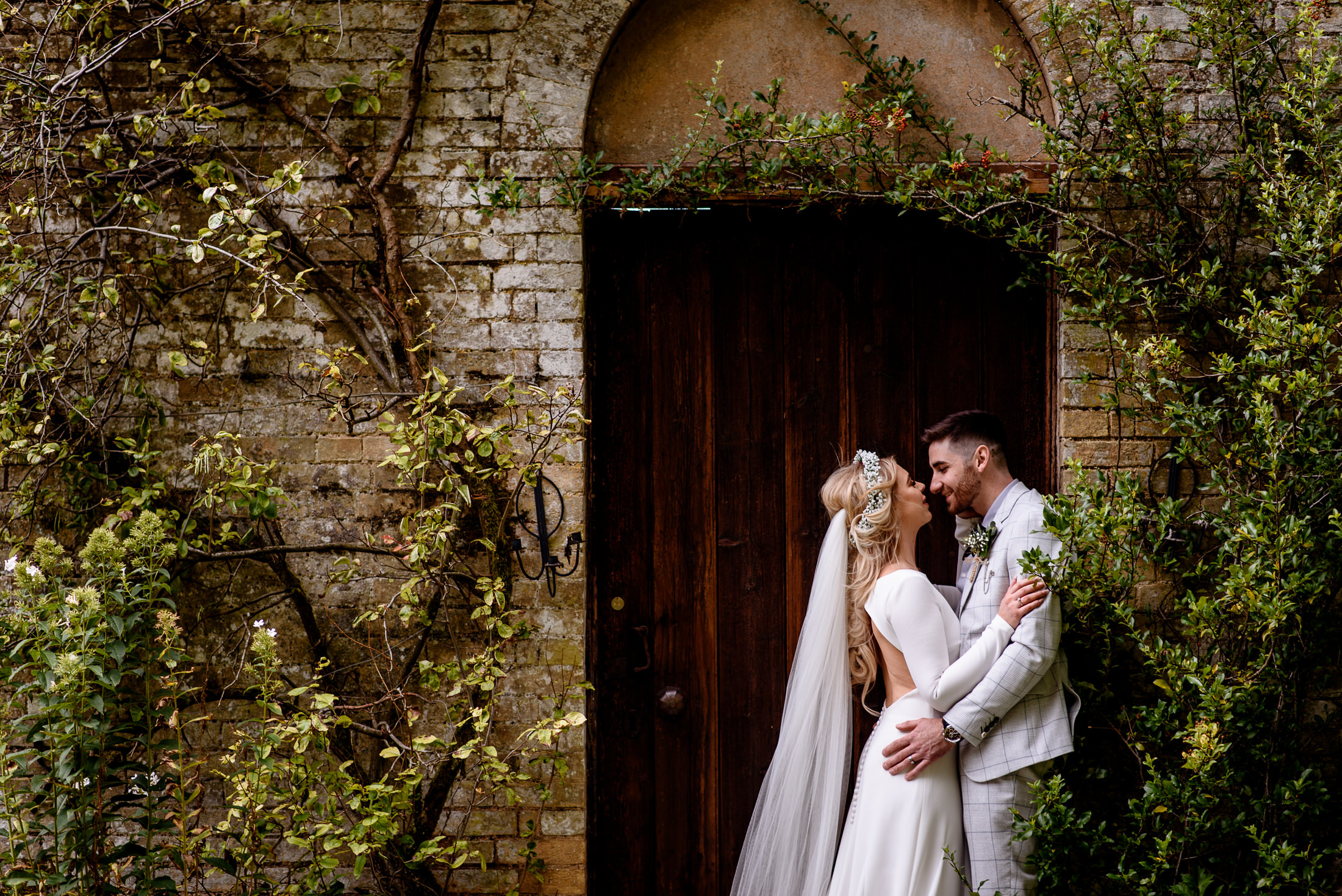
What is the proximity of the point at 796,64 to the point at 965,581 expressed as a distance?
1.88 meters

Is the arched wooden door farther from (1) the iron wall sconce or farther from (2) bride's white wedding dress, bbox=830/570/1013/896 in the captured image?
(2) bride's white wedding dress, bbox=830/570/1013/896

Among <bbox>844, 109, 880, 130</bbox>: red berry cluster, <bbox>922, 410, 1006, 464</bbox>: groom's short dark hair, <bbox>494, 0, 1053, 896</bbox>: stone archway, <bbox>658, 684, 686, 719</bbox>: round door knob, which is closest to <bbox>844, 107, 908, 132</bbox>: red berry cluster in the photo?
<bbox>844, 109, 880, 130</bbox>: red berry cluster

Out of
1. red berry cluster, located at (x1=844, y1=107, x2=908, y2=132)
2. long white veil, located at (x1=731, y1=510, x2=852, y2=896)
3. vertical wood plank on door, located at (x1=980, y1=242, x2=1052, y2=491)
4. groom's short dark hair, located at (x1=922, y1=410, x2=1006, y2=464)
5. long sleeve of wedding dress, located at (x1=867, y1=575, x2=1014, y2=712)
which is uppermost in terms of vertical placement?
red berry cluster, located at (x1=844, y1=107, x2=908, y2=132)

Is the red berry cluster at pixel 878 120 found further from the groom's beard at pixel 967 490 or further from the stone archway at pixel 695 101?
the groom's beard at pixel 967 490

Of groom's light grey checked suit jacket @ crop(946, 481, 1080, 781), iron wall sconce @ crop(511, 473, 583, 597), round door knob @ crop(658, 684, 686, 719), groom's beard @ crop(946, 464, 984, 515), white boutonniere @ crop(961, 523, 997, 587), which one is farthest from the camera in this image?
round door knob @ crop(658, 684, 686, 719)

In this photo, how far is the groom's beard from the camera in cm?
285

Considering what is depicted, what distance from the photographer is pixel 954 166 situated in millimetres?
2896

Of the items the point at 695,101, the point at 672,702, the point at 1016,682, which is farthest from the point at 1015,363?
the point at 672,702

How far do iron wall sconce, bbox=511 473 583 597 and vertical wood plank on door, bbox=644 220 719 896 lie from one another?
346 millimetres

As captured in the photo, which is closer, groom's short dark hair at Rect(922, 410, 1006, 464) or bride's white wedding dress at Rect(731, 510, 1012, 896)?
bride's white wedding dress at Rect(731, 510, 1012, 896)

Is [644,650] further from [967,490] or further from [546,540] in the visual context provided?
[967,490]

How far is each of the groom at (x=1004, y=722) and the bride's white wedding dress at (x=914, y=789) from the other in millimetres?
43

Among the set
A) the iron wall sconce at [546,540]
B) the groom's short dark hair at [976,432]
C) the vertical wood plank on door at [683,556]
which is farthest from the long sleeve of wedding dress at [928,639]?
the iron wall sconce at [546,540]

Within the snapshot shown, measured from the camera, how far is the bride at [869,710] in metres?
2.60
